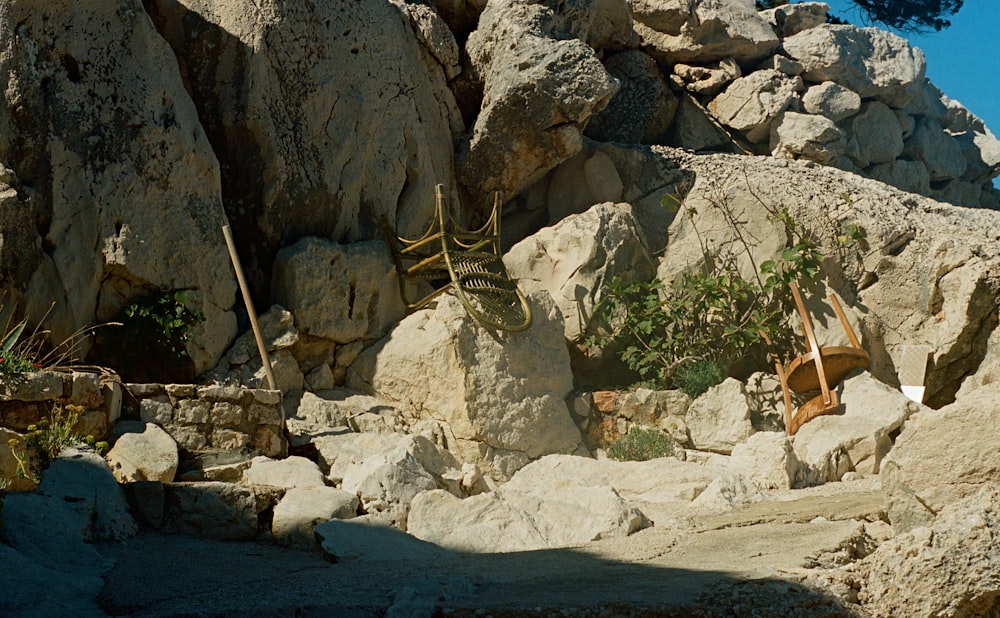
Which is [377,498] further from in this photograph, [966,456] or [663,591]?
[966,456]

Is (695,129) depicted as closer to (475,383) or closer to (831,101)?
(831,101)

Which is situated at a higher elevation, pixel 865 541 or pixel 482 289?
pixel 482 289

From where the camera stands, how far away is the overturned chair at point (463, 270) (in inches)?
368

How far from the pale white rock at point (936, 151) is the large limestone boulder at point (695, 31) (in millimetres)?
3278

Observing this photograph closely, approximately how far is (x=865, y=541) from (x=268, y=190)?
6185mm

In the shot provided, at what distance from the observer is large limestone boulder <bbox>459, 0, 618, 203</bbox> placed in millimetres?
10688

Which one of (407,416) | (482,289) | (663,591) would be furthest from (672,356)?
(663,591)

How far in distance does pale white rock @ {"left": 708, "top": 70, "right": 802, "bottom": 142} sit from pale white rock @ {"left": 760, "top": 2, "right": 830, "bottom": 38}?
1.81 m

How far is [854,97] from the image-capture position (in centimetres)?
1462

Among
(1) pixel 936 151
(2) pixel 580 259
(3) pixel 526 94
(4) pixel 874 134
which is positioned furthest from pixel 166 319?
(1) pixel 936 151

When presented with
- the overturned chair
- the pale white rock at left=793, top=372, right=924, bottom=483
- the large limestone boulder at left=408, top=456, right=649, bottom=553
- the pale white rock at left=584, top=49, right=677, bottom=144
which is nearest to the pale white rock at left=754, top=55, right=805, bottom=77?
the pale white rock at left=584, top=49, right=677, bottom=144

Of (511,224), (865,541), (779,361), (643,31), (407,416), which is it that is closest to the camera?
(865,541)

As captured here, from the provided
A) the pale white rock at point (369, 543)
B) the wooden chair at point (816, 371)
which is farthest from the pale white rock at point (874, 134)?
the pale white rock at point (369, 543)

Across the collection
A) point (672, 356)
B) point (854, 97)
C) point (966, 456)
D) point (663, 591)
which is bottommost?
point (663, 591)
